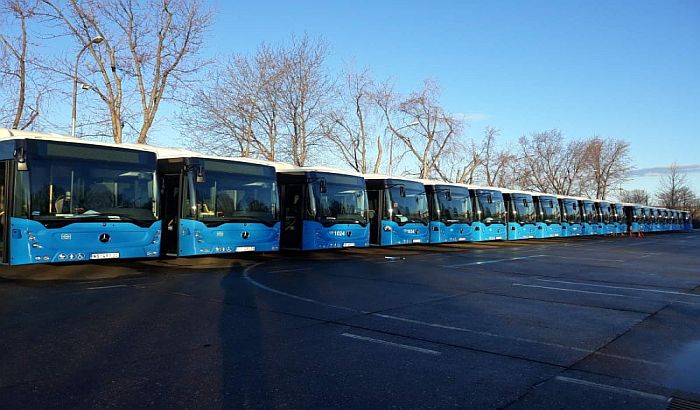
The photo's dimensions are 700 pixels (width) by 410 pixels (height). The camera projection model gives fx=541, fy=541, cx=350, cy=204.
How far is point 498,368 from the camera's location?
558cm

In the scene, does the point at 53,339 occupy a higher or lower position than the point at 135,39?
lower

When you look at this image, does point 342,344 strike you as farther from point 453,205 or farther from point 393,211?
point 453,205

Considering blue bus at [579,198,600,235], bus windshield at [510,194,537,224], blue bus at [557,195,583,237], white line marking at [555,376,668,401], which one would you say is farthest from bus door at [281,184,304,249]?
blue bus at [579,198,600,235]

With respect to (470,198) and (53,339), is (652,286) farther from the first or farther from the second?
(470,198)

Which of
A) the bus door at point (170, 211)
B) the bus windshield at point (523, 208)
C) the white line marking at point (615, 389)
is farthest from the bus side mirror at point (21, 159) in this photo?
the bus windshield at point (523, 208)

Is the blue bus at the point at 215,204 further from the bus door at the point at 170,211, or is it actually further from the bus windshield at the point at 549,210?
the bus windshield at the point at 549,210

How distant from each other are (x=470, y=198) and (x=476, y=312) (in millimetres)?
20087

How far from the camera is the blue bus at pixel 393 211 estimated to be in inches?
873

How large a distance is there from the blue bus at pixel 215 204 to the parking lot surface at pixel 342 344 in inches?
92.9

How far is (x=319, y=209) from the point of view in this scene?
59.8 ft

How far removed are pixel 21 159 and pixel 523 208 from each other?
94.8ft

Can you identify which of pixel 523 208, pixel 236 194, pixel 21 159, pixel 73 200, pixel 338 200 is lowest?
pixel 523 208

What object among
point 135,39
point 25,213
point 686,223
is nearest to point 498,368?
point 25,213

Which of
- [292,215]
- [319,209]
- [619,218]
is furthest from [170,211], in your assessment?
[619,218]
